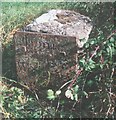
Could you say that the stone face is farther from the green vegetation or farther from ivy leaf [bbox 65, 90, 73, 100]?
ivy leaf [bbox 65, 90, 73, 100]

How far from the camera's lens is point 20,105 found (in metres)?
2.63

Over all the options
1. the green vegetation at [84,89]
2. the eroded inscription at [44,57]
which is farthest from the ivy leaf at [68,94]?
the eroded inscription at [44,57]

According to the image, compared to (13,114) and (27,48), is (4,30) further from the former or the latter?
(13,114)

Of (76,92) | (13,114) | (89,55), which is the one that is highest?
(89,55)

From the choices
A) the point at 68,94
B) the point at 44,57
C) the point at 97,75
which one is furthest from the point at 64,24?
the point at 68,94

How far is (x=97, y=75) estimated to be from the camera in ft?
8.06

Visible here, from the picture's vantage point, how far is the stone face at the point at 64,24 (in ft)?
8.79

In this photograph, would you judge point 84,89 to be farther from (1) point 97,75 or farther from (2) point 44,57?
(2) point 44,57

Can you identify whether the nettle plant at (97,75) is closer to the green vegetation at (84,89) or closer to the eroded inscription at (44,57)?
the green vegetation at (84,89)

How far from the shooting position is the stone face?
268cm

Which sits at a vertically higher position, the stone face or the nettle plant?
the stone face

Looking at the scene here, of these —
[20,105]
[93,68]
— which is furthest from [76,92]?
[20,105]

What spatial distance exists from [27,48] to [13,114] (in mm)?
449

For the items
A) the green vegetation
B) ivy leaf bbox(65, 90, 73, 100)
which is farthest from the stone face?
ivy leaf bbox(65, 90, 73, 100)
